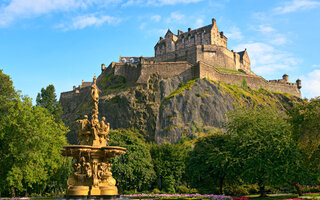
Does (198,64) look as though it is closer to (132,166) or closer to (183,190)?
(183,190)

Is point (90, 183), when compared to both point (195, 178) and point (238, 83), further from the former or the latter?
point (238, 83)

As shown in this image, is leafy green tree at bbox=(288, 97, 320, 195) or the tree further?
the tree

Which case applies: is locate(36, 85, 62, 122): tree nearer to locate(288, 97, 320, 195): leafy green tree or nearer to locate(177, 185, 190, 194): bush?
locate(177, 185, 190, 194): bush

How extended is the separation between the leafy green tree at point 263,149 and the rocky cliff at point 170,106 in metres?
36.6

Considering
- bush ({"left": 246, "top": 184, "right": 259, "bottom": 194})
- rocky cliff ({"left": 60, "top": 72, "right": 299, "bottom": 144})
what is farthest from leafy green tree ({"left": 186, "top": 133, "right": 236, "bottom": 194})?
rocky cliff ({"left": 60, "top": 72, "right": 299, "bottom": 144})

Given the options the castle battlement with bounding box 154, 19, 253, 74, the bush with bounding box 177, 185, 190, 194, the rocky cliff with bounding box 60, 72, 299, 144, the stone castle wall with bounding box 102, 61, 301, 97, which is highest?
the castle battlement with bounding box 154, 19, 253, 74

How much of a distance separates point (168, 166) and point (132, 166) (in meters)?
8.44

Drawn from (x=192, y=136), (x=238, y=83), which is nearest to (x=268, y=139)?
(x=192, y=136)

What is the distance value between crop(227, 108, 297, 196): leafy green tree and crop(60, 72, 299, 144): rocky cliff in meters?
36.6

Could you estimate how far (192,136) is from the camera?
68.3 meters

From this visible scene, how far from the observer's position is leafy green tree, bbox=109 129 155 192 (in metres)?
40.7

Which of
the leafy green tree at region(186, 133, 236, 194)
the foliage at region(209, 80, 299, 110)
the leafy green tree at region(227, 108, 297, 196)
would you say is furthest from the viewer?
the foliage at region(209, 80, 299, 110)

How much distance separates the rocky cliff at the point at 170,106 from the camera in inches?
2832

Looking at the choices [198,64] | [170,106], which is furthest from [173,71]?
[170,106]
